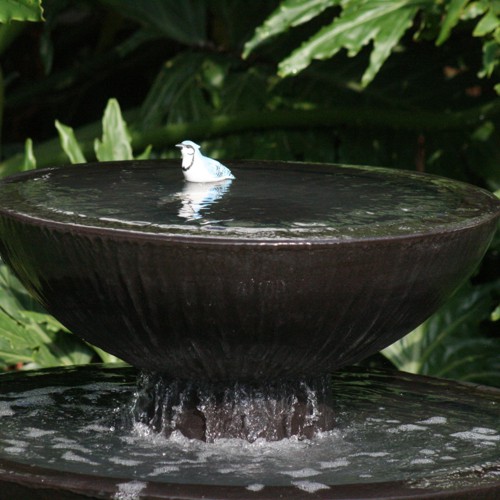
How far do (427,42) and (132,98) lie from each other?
1.54m

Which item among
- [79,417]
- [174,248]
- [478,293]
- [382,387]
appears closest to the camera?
[174,248]

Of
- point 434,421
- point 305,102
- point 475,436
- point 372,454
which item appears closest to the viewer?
point 372,454

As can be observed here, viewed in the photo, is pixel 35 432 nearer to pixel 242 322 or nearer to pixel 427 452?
pixel 242 322

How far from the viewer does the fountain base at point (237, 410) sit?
2166 millimetres

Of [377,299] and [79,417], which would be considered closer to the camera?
[377,299]

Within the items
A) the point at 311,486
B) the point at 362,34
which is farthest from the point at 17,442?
the point at 362,34

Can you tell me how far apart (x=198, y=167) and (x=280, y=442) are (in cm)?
52

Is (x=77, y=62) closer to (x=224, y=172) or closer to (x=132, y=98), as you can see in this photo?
(x=132, y=98)

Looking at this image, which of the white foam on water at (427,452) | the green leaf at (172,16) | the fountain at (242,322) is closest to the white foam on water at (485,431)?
the fountain at (242,322)

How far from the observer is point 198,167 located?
2289mm

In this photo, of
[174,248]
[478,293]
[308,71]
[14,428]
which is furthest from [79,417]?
[308,71]

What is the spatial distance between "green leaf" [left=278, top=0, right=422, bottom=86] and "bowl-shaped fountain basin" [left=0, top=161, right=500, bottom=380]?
2.87 ft

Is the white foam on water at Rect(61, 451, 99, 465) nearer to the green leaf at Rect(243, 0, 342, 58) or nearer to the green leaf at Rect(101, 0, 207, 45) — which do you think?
the green leaf at Rect(243, 0, 342, 58)

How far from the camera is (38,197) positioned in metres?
2.14
